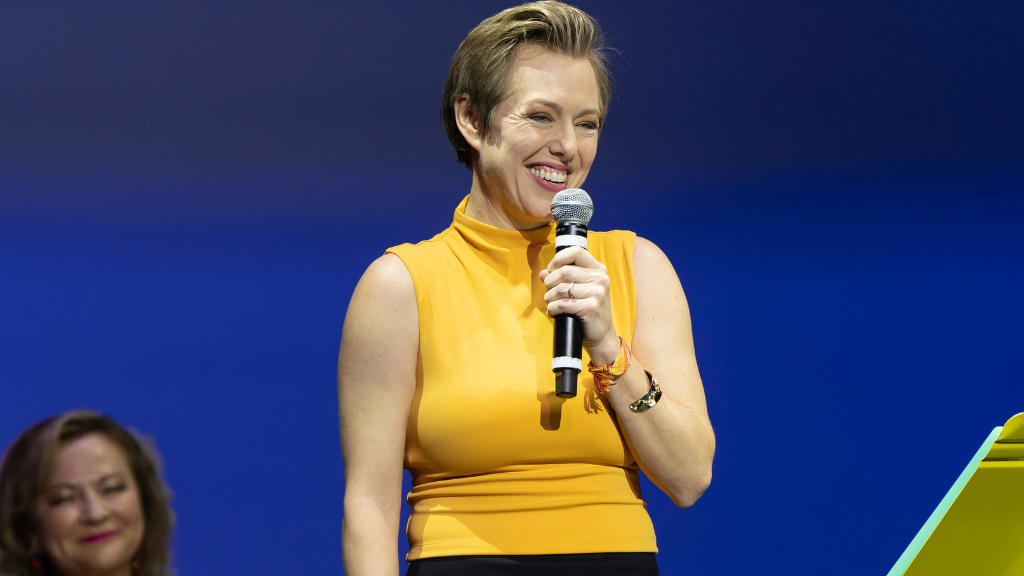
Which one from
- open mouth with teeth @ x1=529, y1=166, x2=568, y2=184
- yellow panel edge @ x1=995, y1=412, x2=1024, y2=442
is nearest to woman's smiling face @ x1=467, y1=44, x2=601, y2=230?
open mouth with teeth @ x1=529, y1=166, x2=568, y2=184

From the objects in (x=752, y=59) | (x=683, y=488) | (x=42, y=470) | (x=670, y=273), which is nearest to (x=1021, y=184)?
(x=752, y=59)

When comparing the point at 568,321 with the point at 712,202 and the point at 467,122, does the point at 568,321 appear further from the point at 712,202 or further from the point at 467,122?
the point at 712,202

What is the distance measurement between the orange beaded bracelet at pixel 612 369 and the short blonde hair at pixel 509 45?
16.4 inches

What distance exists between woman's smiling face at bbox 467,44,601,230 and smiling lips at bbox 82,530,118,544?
755 millimetres

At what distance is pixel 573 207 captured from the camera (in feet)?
4.24

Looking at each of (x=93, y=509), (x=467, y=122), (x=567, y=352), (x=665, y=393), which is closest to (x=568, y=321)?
(x=567, y=352)

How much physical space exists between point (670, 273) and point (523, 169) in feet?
0.95

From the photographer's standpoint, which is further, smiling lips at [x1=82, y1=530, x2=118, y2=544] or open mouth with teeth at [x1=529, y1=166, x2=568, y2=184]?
open mouth with teeth at [x1=529, y1=166, x2=568, y2=184]

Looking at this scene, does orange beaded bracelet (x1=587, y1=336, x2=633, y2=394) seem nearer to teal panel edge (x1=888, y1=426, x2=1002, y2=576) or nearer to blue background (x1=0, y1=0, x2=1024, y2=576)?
teal panel edge (x1=888, y1=426, x2=1002, y2=576)

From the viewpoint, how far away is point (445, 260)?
144cm

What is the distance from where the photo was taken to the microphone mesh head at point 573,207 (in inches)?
50.6

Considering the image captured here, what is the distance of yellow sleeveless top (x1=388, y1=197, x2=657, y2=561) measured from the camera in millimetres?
1284

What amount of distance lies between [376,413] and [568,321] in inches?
12.8

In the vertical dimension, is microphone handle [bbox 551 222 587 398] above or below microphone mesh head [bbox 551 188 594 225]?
below
